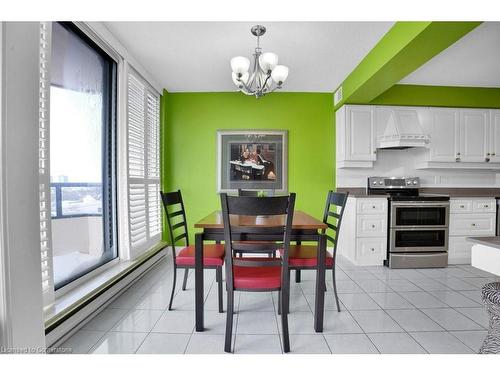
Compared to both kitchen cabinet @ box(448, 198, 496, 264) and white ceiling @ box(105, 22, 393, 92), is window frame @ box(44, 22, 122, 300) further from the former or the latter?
kitchen cabinet @ box(448, 198, 496, 264)

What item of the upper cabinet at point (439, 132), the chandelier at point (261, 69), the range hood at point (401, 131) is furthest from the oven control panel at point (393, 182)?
the chandelier at point (261, 69)

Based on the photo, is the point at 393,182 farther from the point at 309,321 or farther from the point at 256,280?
the point at 256,280

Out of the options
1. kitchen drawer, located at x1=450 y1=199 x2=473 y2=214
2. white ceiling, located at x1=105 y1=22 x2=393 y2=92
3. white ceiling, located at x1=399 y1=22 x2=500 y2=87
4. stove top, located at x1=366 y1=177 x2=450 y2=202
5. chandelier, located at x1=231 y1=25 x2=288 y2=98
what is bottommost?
kitchen drawer, located at x1=450 y1=199 x2=473 y2=214

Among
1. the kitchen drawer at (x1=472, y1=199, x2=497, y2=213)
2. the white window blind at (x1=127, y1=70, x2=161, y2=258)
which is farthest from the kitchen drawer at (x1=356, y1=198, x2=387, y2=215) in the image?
the white window blind at (x1=127, y1=70, x2=161, y2=258)

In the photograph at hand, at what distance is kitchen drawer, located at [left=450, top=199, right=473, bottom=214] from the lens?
11.1 ft

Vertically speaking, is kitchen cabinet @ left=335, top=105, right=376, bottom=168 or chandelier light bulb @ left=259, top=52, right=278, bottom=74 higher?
chandelier light bulb @ left=259, top=52, right=278, bottom=74

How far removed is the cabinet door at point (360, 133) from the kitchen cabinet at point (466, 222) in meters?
1.25

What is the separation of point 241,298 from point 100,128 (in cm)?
210

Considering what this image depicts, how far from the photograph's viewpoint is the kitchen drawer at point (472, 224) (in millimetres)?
3396

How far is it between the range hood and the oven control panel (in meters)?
0.50

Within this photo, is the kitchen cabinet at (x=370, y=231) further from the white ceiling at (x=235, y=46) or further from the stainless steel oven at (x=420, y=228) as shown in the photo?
the white ceiling at (x=235, y=46)

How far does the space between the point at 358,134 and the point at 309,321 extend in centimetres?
268

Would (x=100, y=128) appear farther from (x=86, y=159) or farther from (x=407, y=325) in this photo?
(x=407, y=325)

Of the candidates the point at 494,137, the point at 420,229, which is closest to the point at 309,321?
the point at 420,229
